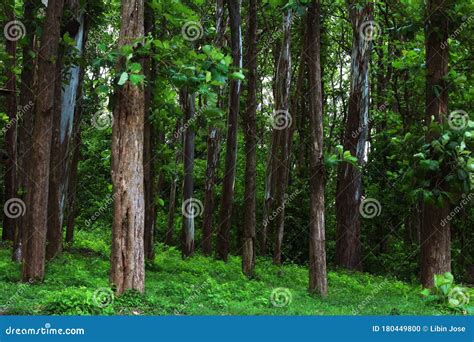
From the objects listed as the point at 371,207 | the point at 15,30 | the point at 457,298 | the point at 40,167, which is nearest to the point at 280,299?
the point at 457,298

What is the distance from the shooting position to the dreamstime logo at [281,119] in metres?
18.6

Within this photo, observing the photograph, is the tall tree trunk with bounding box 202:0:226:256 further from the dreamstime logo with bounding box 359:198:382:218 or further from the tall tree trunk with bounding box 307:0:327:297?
the tall tree trunk with bounding box 307:0:327:297

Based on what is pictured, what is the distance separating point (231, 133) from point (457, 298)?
8.76 metres

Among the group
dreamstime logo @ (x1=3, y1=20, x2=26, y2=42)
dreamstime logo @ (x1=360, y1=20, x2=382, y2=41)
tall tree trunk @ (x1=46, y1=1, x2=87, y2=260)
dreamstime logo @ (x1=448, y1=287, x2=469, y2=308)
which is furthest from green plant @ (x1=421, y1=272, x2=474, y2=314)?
dreamstime logo @ (x1=360, y1=20, x2=382, y2=41)

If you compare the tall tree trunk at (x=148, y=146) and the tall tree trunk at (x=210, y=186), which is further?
the tall tree trunk at (x=210, y=186)

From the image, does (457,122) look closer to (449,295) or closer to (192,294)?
(449,295)

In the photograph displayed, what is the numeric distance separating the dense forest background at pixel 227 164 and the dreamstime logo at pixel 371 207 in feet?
0.16

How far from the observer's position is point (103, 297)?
7.70 meters

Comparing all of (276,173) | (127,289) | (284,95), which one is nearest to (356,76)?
Result: (284,95)

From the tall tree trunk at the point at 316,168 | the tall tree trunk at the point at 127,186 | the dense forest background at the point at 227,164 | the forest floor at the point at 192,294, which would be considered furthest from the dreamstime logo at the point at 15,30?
the tall tree trunk at the point at 316,168

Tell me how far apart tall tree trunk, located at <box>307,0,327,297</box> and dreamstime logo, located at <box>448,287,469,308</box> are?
2.69 meters

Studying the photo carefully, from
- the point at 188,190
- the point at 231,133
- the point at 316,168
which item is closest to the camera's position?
the point at 316,168

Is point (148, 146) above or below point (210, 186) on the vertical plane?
above

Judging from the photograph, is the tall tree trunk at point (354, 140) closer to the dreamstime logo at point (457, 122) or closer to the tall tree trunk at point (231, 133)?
the tall tree trunk at point (231, 133)
